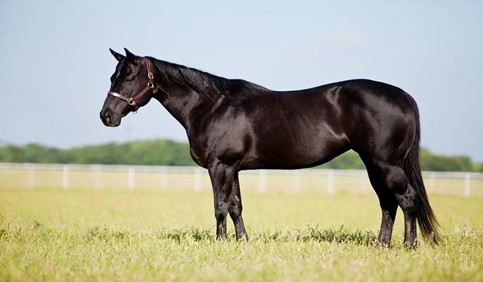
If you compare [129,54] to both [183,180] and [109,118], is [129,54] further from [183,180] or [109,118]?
[183,180]

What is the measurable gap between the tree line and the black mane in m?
38.5

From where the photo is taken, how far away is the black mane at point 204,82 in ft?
22.0

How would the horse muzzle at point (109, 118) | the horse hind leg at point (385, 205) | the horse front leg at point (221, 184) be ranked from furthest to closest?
the horse muzzle at point (109, 118) → the horse hind leg at point (385, 205) → the horse front leg at point (221, 184)

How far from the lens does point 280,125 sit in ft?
20.7

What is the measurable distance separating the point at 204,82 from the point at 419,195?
3.02 metres

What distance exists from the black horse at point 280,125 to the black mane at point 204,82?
0.01 m

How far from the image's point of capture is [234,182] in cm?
652

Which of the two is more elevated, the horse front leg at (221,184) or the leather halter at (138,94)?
the leather halter at (138,94)

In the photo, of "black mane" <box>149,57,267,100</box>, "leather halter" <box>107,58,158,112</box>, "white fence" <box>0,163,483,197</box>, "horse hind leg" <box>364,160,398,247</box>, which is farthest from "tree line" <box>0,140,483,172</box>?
"leather halter" <box>107,58,158,112</box>

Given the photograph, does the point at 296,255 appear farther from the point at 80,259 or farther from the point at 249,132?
the point at 80,259

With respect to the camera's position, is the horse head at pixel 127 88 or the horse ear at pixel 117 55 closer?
the horse head at pixel 127 88

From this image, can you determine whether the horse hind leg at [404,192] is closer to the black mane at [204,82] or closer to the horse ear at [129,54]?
the black mane at [204,82]

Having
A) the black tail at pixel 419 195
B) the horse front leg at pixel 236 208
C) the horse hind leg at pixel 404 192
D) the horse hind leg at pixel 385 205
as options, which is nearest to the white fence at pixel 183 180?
the horse hind leg at pixel 385 205

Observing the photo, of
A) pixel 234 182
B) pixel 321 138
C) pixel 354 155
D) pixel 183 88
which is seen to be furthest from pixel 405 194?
pixel 354 155
